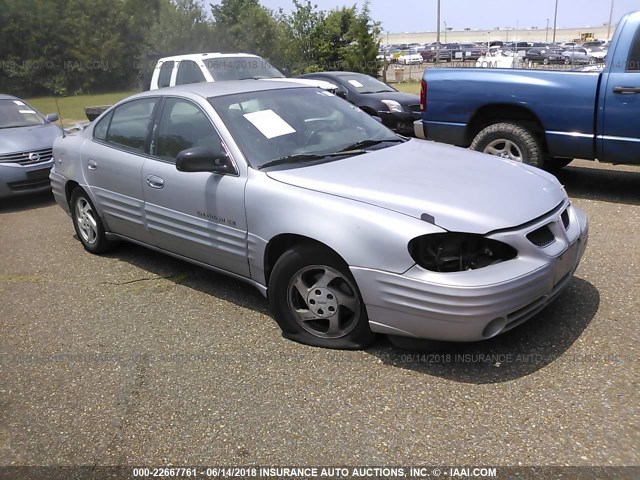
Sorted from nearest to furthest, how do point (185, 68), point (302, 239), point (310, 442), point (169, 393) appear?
point (310, 442), point (169, 393), point (302, 239), point (185, 68)

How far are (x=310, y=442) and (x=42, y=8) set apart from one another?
114ft

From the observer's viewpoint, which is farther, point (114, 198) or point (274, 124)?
point (114, 198)

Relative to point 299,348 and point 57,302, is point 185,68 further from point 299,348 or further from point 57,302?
point 299,348

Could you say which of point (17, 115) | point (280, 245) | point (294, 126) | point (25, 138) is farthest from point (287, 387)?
point (17, 115)

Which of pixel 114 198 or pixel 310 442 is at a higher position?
pixel 114 198

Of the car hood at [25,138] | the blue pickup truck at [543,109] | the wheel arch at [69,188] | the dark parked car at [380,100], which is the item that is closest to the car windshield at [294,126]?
the wheel arch at [69,188]

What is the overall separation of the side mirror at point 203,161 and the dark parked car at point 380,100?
7.29m

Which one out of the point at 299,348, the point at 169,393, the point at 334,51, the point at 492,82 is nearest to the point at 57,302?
the point at 169,393

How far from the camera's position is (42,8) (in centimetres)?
3133

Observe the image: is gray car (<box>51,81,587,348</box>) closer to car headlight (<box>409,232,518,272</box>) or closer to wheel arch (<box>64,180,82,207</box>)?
car headlight (<box>409,232,518,272</box>)

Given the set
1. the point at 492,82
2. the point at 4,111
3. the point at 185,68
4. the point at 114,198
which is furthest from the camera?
the point at 185,68

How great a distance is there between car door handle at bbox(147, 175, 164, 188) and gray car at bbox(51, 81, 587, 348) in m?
0.01

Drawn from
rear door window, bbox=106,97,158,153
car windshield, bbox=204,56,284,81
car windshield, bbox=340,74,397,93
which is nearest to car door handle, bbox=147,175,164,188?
rear door window, bbox=106,97,158,153

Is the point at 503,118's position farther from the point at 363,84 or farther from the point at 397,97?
the point at 363,84
